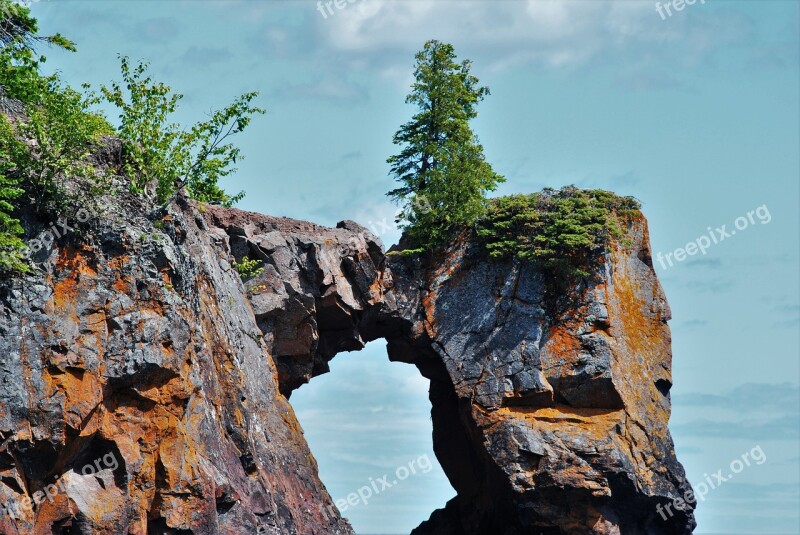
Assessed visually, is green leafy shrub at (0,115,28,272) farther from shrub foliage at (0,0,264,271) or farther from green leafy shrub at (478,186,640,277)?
green leafy shrub at (478,186,640,277)

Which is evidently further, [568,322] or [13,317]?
[568,322]

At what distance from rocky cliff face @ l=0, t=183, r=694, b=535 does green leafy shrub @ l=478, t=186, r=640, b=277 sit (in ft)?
2.26

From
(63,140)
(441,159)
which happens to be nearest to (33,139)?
(63,140)

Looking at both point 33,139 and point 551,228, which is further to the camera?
point 551,228

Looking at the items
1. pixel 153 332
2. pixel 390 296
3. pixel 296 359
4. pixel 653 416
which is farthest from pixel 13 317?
pixel 653 416

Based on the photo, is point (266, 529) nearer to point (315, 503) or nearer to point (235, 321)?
point (315, 503)

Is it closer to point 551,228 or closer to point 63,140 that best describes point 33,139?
point 63,140

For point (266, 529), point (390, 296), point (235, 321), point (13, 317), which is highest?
point (390, 296)

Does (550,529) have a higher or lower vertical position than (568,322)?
lower

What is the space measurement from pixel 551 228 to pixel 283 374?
9.29 metres

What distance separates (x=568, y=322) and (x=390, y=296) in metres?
5.54

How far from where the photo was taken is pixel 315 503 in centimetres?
3378

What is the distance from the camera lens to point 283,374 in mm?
38062

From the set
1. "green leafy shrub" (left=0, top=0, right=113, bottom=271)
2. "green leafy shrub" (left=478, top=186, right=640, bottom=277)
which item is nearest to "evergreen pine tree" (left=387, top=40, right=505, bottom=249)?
"green leafy shrub" (left=478, top=186, right=640, bottom=277)
